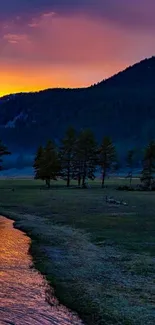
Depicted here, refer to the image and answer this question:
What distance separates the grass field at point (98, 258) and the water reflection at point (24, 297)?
24.1 inches

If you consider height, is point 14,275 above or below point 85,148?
below

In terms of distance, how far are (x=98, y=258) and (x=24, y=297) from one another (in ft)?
27.0

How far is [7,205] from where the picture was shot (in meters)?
59.7

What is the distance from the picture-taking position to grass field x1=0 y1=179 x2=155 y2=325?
57.1 feet

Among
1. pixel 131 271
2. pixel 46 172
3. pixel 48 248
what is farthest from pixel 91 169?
pixel 131 271

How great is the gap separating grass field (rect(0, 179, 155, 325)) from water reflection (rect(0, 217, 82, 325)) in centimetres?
61

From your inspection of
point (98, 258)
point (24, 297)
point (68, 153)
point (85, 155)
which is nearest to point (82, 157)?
point (85, 155)

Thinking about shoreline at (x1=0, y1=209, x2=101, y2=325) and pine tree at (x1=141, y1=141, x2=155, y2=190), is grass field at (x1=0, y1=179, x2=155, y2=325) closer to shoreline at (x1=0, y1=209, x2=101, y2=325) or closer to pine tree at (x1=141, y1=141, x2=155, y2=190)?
shoreline at (x1=0, y1=209, x2=101, y2=325)

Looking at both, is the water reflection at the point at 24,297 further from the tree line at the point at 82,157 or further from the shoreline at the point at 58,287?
the tree line at the point at 82,157

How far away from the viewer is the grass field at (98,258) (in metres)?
17.4

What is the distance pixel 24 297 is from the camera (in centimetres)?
1864

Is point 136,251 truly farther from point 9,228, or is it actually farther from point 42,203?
point 42,203

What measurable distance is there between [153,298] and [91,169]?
8851 centimetres

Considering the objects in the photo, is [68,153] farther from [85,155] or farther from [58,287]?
[58,287]
